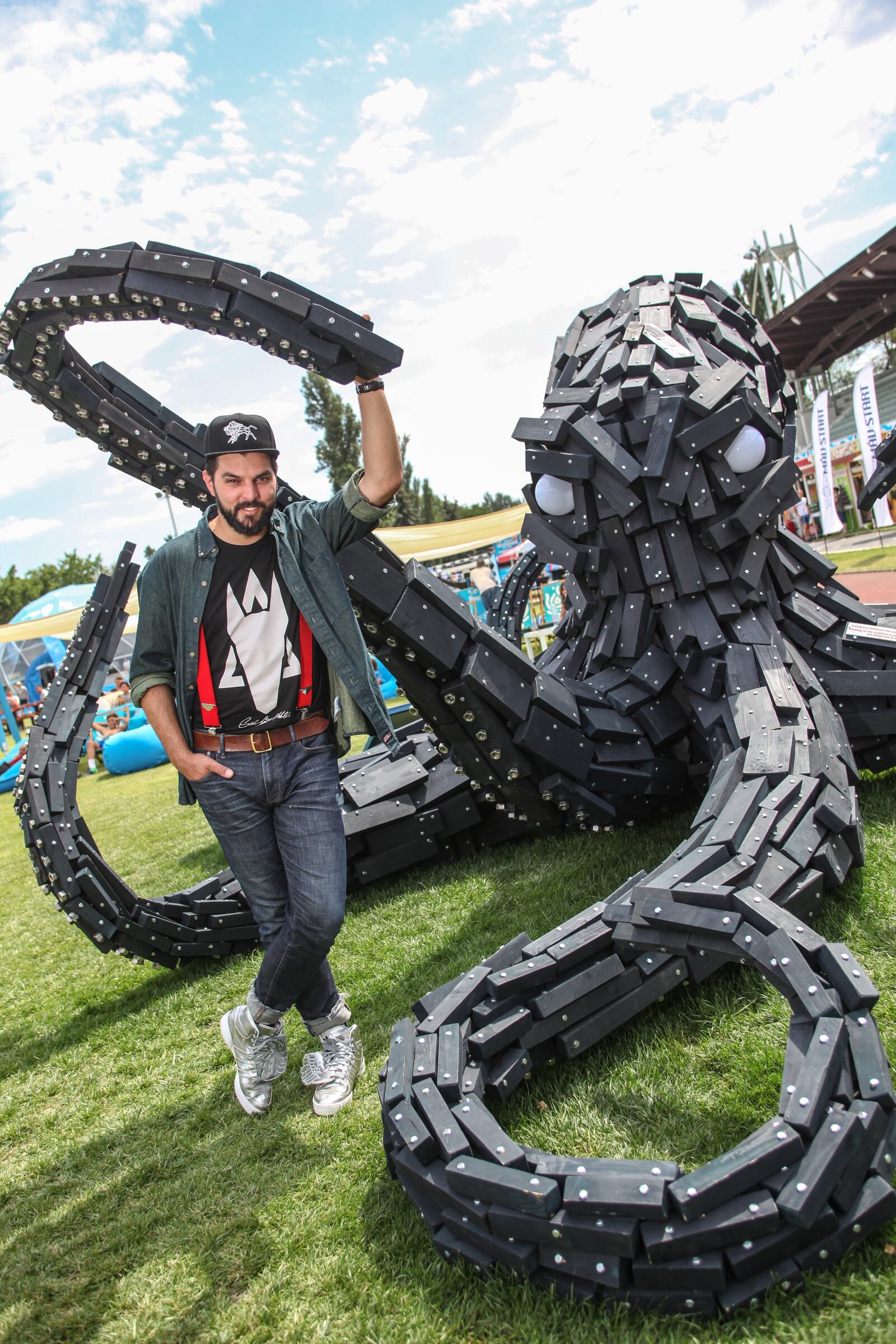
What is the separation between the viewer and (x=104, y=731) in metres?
14.8

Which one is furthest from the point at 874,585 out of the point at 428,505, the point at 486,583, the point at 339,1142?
the point at 428,505

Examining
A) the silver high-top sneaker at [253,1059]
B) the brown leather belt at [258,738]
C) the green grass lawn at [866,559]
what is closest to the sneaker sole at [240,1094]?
the silver high-top sneaker at [253,1059]

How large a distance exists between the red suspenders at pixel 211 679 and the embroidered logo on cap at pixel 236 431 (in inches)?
19.8

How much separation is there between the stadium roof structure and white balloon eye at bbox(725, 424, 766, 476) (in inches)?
547

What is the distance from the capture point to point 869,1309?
1.53 meters

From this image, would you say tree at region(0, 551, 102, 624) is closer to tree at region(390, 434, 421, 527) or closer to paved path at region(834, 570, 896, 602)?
tree at region(390, 434, 421, 527)

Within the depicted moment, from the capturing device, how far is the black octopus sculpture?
64.1 inches

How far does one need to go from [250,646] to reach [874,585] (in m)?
9.04

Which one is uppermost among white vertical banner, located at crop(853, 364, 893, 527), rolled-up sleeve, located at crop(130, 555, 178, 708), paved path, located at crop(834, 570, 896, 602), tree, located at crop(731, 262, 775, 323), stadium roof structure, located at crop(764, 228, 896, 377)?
tree, located at crop(731, 262, 775, 323)

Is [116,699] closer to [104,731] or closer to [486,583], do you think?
[104,731]

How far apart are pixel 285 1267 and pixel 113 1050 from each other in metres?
1.61

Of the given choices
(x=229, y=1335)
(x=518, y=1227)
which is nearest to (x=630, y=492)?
(x=518, y=1227)

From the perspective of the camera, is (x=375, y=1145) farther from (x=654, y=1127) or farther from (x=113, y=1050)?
(x=113, y=1050)

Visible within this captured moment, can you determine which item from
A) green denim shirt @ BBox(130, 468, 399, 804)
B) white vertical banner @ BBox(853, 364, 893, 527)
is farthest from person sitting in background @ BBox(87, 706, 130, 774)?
white vertical banner @ BBox(853, 364, 893, 527)
